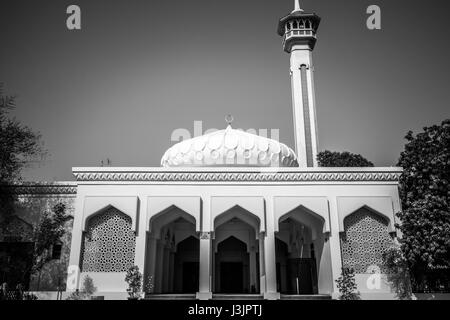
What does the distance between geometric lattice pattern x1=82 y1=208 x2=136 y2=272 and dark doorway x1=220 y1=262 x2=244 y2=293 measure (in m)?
4.58

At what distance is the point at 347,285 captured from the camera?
10641 mm

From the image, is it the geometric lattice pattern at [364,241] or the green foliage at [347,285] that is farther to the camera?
the geometric lattice pattern at [364,241]

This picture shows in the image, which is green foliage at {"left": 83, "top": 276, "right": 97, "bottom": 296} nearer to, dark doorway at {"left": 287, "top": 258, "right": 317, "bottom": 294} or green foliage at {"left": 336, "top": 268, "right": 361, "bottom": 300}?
dark doorway at {"left": 287, "top": 258, "right": 317, "bottom": 294}

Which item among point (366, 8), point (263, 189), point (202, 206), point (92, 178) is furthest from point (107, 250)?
point (366, 8)

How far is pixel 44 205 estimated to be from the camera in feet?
40.1

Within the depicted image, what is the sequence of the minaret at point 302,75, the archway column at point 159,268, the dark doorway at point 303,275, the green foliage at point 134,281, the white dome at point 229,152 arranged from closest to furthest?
the green foliage at point 134,281 < the archway column at point 159,268 < the dark doorway at point 303,275 < the white dome at point 229,152 < the minaret at point 302,75

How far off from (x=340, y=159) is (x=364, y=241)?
8.21 m

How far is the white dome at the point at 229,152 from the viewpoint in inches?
555

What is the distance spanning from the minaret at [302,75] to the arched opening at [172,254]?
7.13 m

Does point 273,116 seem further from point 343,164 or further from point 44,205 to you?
point 44,205

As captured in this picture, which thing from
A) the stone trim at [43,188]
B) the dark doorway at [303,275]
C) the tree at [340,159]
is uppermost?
the tree at [340,159]

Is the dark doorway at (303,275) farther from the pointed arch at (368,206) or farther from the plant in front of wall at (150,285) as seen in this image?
the plant in front of wall at (150,285)

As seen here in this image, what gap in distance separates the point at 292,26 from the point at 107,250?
15680 mm

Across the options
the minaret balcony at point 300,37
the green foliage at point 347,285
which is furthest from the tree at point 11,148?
the minaret balcony at point 300,37
